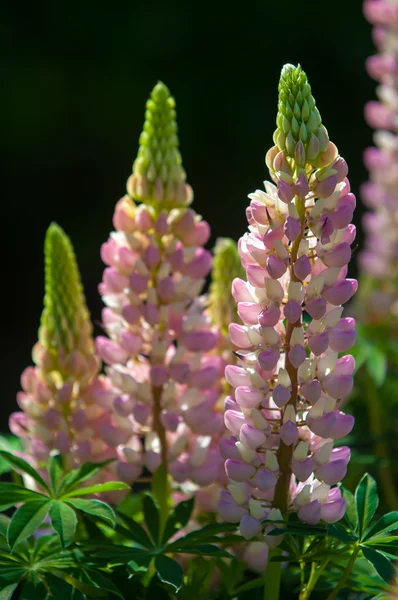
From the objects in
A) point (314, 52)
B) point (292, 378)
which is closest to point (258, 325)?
point (292, 378)

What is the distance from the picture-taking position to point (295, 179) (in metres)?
1.17

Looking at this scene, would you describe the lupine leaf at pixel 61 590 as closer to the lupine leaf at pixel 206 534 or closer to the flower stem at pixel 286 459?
the lupine leaf at pixel 206 534

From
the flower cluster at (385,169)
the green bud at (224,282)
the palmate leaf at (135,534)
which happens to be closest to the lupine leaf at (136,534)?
the palmate leaf at (135,534)

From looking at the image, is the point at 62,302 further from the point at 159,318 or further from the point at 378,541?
the point at 378,541

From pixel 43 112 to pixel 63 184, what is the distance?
46 cm

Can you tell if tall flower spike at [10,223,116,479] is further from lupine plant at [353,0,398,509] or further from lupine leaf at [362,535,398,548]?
lupine plant at [353,0,398,509]

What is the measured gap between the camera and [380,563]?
112cm

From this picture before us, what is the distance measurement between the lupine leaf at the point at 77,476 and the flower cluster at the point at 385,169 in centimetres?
121

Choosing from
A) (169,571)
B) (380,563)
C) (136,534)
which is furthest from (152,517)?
(380,563)

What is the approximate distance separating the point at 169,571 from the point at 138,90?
15.0 ft

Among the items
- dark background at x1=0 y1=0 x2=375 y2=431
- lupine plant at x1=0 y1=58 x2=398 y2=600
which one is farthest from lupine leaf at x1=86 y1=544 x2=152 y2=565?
dark background at x1=0 y1=0 x2=375 y2=431

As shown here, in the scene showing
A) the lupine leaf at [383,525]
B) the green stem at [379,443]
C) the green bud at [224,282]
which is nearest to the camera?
the lupine leaf at [383,525]

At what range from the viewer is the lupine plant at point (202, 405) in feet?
3.84

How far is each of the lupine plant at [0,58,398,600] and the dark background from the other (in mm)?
3644
